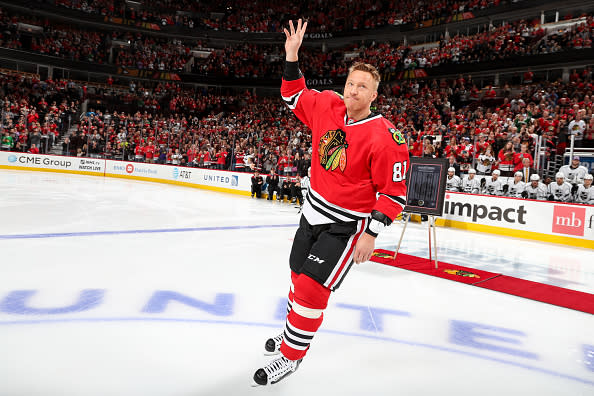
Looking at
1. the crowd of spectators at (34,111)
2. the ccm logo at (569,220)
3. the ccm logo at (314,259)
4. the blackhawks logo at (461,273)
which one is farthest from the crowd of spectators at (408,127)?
the ccm logo at (314,259)

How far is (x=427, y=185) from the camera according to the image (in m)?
6.39

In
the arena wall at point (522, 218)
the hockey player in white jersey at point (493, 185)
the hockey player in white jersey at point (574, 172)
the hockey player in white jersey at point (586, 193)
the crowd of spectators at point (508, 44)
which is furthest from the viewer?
the crowd of spectators at point (508, 44)

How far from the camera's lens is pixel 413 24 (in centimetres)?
2914

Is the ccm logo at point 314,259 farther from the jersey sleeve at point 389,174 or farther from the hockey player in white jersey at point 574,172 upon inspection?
the hockey player in white jersey at point 574,172

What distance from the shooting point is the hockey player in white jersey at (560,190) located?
33.0 feet

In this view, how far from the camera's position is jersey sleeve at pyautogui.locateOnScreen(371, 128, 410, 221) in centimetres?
221

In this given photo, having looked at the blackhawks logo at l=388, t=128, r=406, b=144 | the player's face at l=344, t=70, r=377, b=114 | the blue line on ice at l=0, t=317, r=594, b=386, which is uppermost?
the player's face at l=344, t=70, r=377, b=114

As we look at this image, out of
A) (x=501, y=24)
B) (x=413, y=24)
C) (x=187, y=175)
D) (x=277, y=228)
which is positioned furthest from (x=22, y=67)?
(x=501, y=24)

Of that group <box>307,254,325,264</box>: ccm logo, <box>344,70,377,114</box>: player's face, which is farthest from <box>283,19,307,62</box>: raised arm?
<box>307,254,325,264</box>: ccm logo

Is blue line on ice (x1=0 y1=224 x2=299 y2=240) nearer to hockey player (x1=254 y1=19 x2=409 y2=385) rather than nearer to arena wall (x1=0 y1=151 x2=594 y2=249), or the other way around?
hockey player (x1=254 y1=19 x2=409 y2=385)

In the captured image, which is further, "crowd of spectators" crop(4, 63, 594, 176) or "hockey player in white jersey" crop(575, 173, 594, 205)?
"crowd of spectators" crop(4, 63, 594, 176)

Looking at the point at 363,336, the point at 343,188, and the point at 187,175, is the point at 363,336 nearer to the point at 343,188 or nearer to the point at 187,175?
the point at 343,188

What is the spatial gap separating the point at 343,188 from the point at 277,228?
668 centimetres

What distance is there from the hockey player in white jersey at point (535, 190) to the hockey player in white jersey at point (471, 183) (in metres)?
1.27
